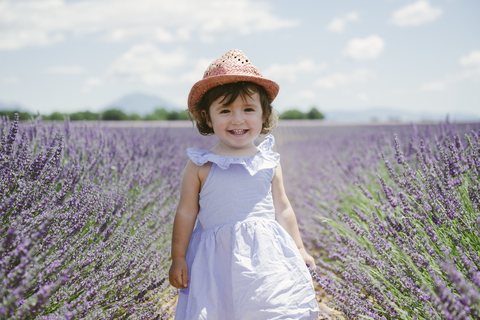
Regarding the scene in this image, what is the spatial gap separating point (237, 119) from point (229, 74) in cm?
19

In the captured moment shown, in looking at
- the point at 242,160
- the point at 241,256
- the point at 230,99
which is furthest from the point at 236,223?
the point at 230,99

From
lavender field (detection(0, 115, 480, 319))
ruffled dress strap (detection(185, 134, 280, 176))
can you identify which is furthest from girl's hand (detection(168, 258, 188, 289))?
ruffled dress strap (detection(185, 134, 280, 176))

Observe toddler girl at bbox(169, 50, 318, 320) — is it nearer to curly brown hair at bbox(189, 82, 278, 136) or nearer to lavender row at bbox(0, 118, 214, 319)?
curly brown hair at bbox(189, 82, 278, 136)

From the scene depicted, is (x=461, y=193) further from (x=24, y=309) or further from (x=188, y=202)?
(x=24, y=309)

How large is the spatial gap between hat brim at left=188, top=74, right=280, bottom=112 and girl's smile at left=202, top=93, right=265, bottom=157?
0.22ft

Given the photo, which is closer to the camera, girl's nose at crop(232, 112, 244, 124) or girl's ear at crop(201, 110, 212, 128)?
girl's nose at crop(232, 112, 244, 124)

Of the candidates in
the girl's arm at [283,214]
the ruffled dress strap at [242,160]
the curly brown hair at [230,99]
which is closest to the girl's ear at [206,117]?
the curly brown hair at [230,99]

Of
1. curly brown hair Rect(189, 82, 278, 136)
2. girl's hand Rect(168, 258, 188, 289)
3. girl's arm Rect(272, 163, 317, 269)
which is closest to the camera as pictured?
girl's hand Rect(168, 258, 188, 289)

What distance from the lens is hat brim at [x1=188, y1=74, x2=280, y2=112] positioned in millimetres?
1466

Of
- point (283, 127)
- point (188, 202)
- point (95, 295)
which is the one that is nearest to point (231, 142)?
point (188, 202)

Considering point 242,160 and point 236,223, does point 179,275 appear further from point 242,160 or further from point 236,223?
point 242,160

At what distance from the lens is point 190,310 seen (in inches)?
50.9

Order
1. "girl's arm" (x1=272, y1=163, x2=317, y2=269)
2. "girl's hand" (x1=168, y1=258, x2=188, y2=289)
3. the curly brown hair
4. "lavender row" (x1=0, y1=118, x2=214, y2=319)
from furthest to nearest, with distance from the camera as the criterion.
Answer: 1. "girl's arm" (x1=272, y1=163, x2=317, y2=269)
2. the curly brown hair
3. "girl's hand" (x1=168, y1=258, x2=188, y2=289)
4. "lavender row" (x1=0, y1=118, x2=214, y2=319)

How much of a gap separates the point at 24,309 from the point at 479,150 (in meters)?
2.03
